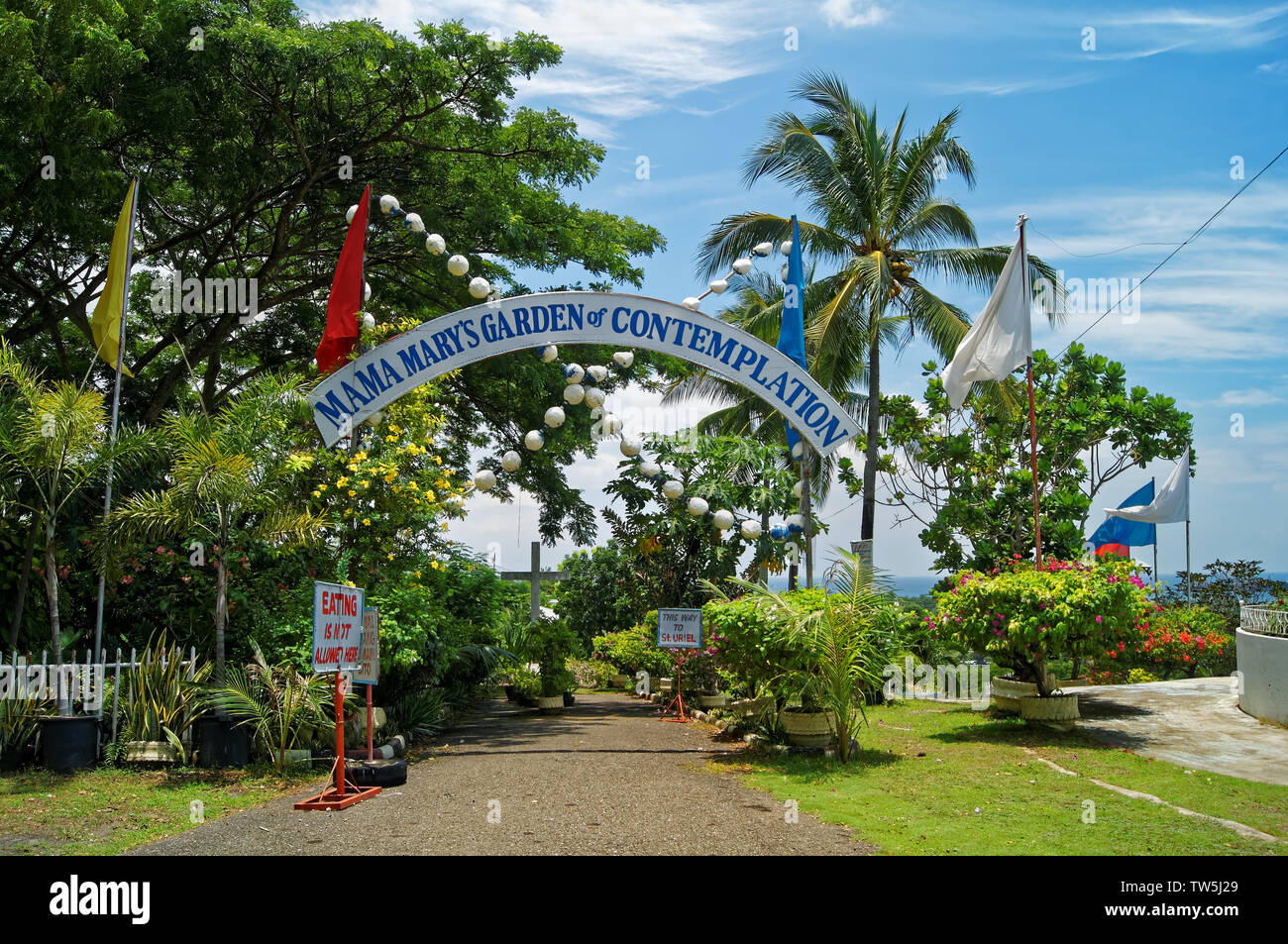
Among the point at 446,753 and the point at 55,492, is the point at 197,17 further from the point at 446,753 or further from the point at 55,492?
the point at 446,753

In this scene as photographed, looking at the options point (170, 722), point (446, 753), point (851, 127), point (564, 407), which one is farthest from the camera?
point (851, 127)

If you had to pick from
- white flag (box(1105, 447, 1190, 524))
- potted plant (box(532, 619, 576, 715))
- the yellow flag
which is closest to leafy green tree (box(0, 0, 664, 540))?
the yellow flag

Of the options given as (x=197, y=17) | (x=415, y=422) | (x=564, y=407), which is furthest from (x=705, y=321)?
(x=197, y=17)

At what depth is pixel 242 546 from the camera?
1169 centimetres

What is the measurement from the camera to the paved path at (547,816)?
6.54 metres

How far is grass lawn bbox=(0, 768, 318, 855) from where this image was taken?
6715 millimetres

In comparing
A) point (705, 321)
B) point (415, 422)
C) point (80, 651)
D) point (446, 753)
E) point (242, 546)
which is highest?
point (705, 321)

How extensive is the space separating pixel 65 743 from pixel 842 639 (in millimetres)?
7625

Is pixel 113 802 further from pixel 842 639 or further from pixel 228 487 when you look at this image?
pixel 842 639

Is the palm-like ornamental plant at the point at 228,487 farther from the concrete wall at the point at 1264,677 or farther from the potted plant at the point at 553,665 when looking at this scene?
the concrete wall at the point at 1264,677

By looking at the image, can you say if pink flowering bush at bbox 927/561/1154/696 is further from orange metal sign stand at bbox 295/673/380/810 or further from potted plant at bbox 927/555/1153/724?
orange metal sign stand at bbox 295/673/380/810

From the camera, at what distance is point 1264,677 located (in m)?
12.2

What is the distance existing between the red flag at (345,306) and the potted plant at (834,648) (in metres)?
5.69

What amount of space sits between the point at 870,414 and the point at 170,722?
40.4ft
